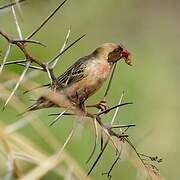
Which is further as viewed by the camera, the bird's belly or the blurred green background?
the blurred green background

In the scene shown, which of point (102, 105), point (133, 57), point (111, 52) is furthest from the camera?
point (133, 57)

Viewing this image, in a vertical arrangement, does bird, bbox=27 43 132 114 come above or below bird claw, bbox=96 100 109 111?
above

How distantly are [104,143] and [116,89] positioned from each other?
21.3 ft

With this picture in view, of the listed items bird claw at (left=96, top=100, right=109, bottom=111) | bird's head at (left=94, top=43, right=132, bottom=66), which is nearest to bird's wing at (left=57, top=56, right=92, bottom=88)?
bird's head at (left=94, top=43, right=132, bottom=66)

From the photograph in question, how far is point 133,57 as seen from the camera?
965 cm

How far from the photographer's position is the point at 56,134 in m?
7.22

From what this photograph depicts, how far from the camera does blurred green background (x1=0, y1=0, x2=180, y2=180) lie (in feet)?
23.5

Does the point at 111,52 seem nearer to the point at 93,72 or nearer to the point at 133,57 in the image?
the point at 93,72

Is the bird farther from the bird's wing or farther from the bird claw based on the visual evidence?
the bird claw

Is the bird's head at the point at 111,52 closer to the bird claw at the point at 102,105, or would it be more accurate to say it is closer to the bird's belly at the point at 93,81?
the bird's belly at the point at 93,81

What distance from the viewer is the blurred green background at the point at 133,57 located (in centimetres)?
715

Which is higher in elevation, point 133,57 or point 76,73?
point 133,57

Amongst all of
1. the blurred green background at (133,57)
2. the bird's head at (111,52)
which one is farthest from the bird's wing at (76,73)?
the blurred green background at (133,57)

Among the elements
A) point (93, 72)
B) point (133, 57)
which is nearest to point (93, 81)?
point (93, 72)
